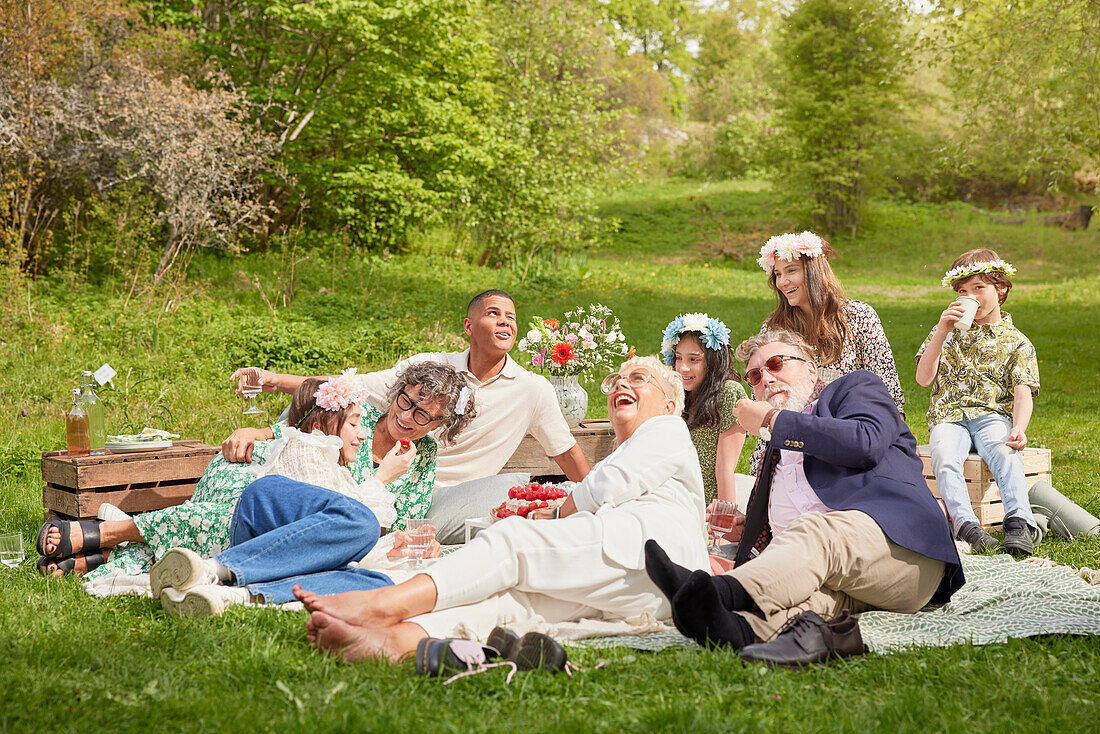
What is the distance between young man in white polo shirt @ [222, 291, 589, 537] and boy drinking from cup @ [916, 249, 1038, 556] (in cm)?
203

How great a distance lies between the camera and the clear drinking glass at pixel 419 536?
13.0ft

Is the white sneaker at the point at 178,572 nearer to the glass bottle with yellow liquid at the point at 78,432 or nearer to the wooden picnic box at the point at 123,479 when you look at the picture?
the wooden picnic box at the point at 123,479

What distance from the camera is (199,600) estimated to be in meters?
3.46

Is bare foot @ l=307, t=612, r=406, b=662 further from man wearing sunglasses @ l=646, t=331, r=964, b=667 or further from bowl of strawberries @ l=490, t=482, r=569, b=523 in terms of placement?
bowl of strawberries @ l=490, t=482, r=569, b=523

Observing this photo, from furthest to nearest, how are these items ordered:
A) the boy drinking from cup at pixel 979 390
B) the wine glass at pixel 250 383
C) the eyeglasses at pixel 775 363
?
the boy drinking from cup at pixel 979 390 < the wine glass at pixel 250 383 < the eyeglasses at pixel 775 363

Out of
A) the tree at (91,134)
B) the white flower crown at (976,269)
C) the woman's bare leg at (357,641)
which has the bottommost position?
the woman's bare leg at (357,641)

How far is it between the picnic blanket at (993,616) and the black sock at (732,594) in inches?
9.7

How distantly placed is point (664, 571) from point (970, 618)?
142cm

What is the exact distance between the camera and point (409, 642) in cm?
301

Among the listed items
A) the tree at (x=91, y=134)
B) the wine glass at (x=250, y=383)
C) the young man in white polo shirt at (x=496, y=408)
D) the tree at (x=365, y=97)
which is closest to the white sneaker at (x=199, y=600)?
the wine glass at (x=250, y=383)

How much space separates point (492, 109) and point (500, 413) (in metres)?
13.0

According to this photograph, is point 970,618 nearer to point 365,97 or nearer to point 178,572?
point 178,572

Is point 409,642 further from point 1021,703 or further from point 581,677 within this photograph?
point 1021,703

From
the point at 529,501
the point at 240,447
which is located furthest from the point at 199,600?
the point at 529,501
